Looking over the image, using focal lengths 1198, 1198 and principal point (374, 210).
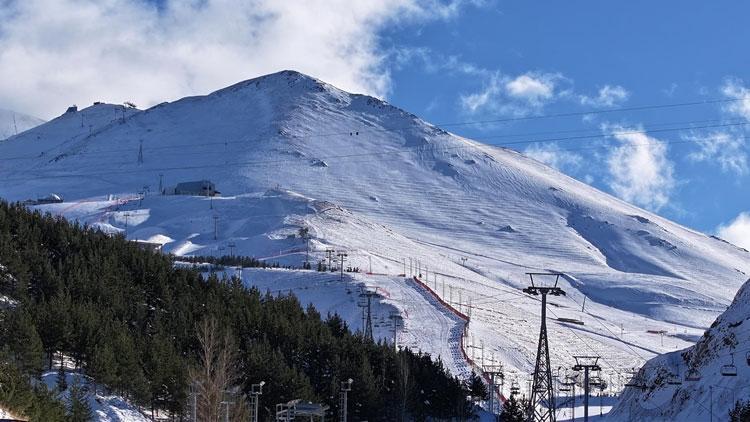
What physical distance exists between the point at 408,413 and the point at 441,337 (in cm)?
3707

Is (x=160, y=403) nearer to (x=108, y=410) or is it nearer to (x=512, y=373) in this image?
(x=108, y=410)

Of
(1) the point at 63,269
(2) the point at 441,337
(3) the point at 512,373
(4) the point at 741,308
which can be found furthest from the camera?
(2) the point at 441,337

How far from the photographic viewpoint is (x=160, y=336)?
72125mm

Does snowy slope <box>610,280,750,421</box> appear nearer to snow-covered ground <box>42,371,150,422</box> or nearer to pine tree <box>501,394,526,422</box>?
pine tree <box>501,394,526,422</box>

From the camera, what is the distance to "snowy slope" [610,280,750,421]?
65188 mm

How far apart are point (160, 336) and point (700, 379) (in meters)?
32.0

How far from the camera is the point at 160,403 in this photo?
63.3 meters

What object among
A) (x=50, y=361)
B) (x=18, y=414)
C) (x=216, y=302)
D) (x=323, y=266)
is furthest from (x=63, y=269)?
(x=323, y=266)

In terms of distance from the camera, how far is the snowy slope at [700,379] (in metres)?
65.2

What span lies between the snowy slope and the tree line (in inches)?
466

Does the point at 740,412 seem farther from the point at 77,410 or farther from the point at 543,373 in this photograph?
the point at 77,410

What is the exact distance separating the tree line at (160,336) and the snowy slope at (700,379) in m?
11.8

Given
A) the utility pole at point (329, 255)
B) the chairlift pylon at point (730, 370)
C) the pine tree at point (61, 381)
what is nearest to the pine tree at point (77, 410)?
the pine tree at point (61, 381)

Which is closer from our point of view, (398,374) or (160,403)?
(160,403)
